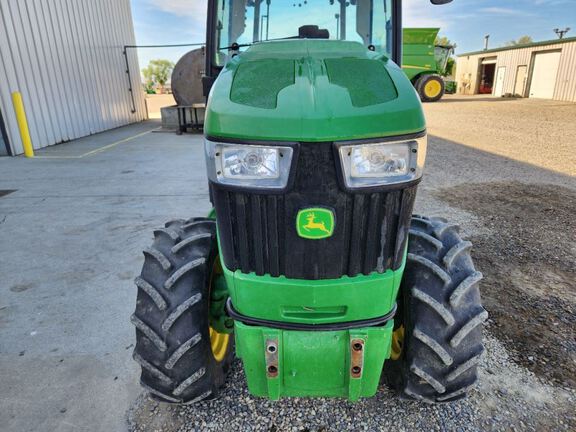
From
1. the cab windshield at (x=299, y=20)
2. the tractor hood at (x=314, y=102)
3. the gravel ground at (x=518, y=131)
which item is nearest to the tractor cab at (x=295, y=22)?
the cab windshield at (x=299, y=20)

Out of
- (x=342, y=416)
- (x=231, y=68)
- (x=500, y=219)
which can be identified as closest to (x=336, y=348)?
(x=342, y=416)

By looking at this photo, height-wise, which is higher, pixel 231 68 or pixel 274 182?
pixel 231 68

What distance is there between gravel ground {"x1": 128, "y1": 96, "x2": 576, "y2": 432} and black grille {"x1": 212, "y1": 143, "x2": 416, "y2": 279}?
3.13 ft

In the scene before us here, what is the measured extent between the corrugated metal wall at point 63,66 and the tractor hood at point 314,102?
8921 millimetres

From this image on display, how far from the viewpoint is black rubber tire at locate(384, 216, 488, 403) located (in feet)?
5.62

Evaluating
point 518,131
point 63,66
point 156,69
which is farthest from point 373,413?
point 156,69

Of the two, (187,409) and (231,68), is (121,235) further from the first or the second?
(231,68)

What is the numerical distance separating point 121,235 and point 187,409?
103 inches

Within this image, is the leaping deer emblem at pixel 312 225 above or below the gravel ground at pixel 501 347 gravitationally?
above

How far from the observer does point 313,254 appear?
1.48 metres

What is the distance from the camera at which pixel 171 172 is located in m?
6.97

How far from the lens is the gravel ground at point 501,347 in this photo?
202cm

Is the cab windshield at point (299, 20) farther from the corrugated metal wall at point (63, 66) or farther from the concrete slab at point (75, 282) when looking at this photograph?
the corrugated metal wall at point (63, 66)

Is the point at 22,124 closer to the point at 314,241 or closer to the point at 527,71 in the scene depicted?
the point at 314,241
